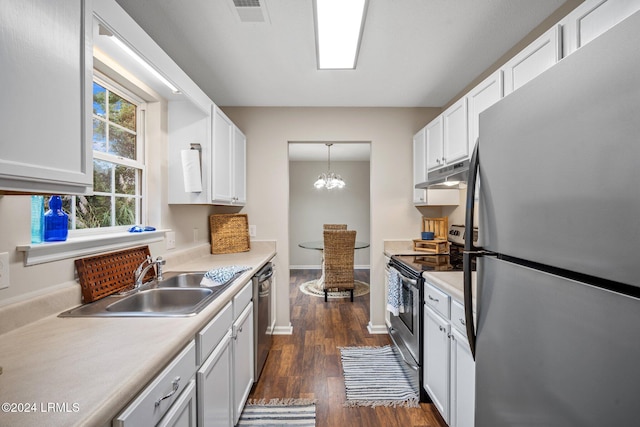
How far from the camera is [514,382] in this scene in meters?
0.82

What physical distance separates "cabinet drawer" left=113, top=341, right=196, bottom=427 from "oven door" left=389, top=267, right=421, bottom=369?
5.00ft

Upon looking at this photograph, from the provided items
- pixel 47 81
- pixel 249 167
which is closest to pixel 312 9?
pixel 47 81

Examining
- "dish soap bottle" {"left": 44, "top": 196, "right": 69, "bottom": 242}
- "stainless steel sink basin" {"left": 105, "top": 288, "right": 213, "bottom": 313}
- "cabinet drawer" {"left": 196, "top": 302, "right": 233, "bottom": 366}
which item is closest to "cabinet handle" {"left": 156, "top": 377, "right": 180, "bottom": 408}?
"cabinet drawer" {"left": 196, "top": 302, "right": 233, "bottom": 366}

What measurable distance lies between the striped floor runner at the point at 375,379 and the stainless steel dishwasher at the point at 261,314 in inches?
27.3

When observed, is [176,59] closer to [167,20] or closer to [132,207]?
[167,20]

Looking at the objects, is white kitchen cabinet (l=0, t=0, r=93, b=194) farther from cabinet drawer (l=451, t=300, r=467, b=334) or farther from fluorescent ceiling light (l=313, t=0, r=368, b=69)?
cabinet drawer (l=451, t=300, r=467, b=334)

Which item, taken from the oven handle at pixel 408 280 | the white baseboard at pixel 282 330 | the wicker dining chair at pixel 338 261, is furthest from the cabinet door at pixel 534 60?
the wicker dining chair at pixel 338 261

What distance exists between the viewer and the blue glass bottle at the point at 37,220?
47.3 inches

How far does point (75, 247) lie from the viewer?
4.28 ft

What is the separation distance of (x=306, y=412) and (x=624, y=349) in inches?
74.5

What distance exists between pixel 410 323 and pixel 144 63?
240 cm

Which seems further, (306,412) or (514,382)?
(306,412)

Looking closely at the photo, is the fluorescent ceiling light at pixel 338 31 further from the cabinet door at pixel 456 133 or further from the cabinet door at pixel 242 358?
the cabinet door at pixel 242 358

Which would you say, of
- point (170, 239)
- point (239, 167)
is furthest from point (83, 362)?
point (239, 167)
